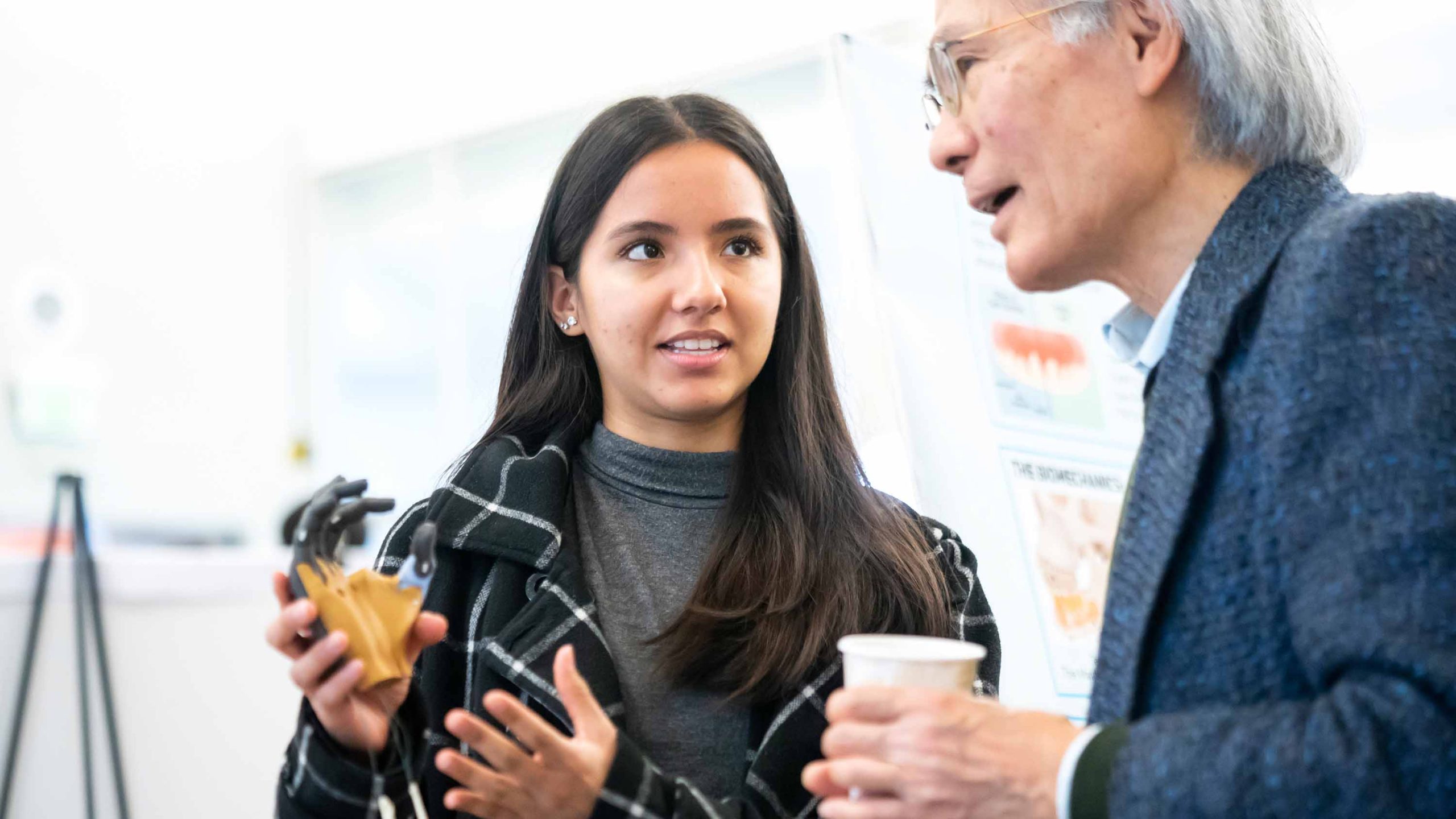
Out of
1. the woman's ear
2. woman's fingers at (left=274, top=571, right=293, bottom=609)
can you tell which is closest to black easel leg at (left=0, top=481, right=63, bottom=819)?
the woman's ear

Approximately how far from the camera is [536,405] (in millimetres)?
1792

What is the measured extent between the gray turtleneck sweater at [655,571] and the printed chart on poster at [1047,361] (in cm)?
99

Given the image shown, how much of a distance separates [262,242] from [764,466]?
4384 mm

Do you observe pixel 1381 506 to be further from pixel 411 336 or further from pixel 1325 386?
pixel 411 336

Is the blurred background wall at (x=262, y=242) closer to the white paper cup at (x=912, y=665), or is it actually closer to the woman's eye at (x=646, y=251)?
the woman's eye at (x=646, y=251)

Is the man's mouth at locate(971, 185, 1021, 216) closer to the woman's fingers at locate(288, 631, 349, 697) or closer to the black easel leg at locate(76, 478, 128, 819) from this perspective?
the woman's fingers at locate(288, 631, 349, 697)

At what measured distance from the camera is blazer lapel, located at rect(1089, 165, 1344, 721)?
96 cm

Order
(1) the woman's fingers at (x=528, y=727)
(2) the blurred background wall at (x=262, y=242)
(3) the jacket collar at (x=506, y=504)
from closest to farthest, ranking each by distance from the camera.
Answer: (1) the woman's fingers at (x=528, y=727), (3) the jacket collar at (x=506, y=504), (2) the blurred background wall at (x=262, y=242)

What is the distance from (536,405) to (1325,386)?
1.18 m

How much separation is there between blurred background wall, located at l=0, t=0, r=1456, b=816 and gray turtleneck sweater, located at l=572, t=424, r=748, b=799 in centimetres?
91

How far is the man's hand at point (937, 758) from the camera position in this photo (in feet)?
2.97

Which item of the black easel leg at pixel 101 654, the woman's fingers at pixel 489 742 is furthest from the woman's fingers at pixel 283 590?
the black easel leg at pixel 101 654

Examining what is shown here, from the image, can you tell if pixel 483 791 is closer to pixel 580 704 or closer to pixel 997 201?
pixel 580 704

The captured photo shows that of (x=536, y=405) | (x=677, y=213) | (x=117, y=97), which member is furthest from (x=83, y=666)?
(x=117, y=97)
